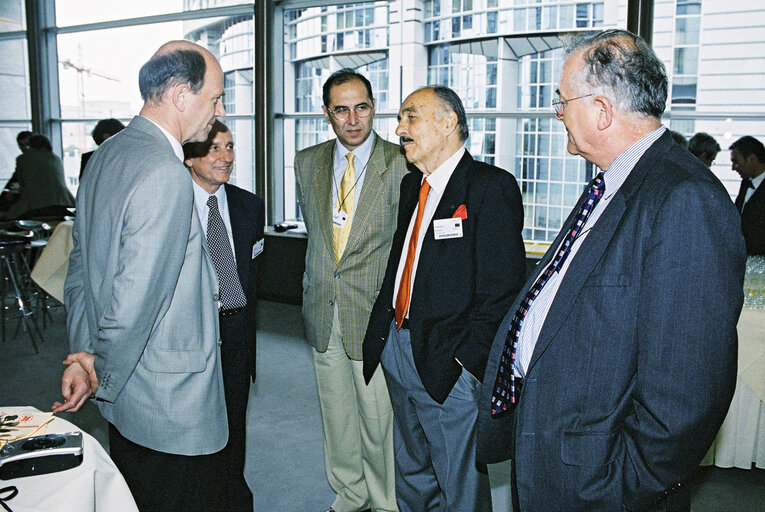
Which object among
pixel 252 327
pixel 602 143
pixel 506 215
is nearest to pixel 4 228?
pixel 252 327

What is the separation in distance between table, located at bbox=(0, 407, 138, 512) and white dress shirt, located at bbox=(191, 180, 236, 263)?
1.10m

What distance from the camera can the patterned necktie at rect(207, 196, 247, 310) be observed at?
2.30 meters

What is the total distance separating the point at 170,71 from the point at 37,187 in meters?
6.07

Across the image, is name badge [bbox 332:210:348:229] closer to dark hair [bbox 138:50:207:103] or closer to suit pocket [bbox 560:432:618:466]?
dark hair [bbox 138:50:207:103]

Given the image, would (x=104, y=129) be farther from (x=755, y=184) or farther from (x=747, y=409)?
(x=755, y=184)

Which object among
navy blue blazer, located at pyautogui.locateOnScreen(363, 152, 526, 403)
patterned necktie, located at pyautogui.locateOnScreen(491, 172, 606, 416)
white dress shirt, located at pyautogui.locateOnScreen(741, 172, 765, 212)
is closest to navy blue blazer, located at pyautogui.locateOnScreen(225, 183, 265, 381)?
navy blue blazer, located at pyautogui.locateOnScreen(363, 152, 526, 403)

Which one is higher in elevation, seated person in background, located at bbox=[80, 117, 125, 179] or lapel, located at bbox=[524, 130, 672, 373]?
seated person in background, located at bbox=[80, 117, 125, 179]

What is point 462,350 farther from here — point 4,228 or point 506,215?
point 4,228

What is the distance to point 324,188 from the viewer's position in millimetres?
2654

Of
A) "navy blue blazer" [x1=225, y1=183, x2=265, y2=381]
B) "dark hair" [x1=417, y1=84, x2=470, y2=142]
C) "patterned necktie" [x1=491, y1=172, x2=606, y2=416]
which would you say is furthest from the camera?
"navy blue blazer" [x1=225, y1=183, x2=265, y2=381]

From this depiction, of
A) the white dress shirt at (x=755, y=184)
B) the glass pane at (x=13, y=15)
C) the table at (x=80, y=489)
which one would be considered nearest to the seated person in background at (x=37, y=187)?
the glass pane at (x=13, y=15)

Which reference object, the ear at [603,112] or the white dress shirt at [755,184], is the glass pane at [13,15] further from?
the ear at [603,112]

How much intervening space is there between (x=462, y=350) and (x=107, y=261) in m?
1.08

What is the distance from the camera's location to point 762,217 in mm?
4262
